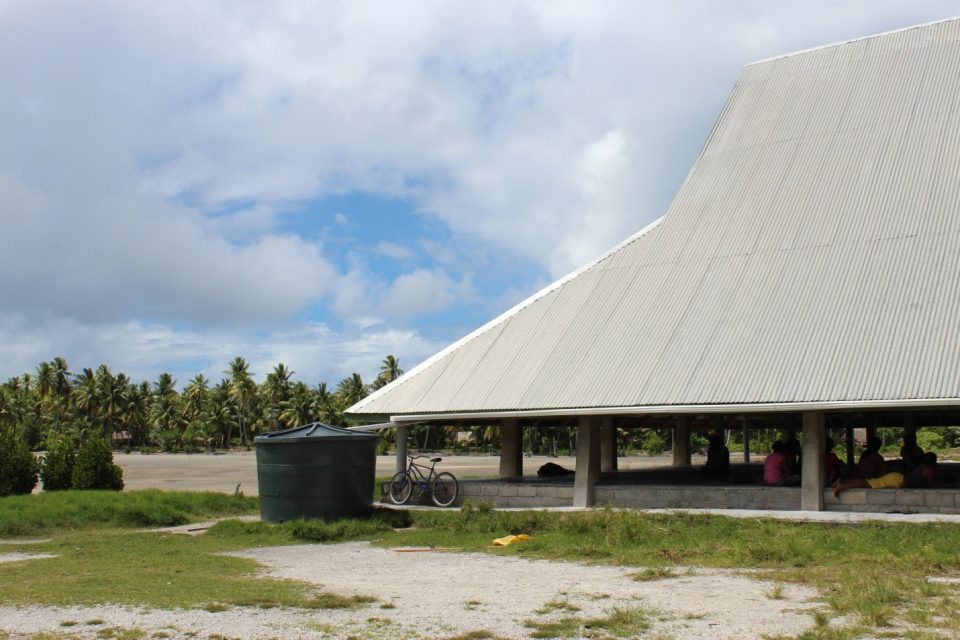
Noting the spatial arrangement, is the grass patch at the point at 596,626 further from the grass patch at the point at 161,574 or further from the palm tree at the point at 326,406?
the palm tree at the point at 326,406

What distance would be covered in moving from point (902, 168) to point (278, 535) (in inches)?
530

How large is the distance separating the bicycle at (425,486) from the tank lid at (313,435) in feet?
7.07

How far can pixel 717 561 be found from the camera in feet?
38.1

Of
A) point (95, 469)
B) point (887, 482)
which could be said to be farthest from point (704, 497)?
point (95, 469)

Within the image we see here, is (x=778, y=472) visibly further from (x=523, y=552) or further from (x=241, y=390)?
(x=241, y=390)

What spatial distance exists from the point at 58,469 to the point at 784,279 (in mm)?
16613

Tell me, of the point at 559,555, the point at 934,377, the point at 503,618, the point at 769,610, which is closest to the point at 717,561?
the point at 559,555

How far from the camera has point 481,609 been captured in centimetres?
891

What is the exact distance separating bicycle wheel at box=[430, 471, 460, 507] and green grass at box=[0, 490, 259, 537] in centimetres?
476

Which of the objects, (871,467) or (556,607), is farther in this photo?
(871,467)

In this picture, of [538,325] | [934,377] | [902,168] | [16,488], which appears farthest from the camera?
[16,488]

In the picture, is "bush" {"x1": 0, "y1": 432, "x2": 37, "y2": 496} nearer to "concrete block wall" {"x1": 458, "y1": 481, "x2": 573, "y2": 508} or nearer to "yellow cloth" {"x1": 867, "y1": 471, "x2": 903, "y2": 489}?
"concrete block wall" {"x1": 458, "y1": 481, "x2": 573, "y2": 508}

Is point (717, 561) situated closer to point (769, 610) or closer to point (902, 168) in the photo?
point (769, 610)

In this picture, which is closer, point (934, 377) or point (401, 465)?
point (934, 377)
